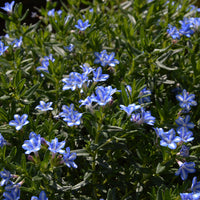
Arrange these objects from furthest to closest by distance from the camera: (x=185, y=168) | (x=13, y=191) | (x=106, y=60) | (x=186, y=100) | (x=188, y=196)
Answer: (x=106, y=60) < (x=186, y=100) < (x=185, y=168) < (x=13, y=191) < (x=188, y=196)

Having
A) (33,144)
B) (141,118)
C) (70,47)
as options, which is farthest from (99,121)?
(70,47)

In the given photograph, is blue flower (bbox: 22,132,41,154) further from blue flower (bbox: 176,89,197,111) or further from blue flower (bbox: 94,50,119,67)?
blue flower (bbox: 176,89,197,111)

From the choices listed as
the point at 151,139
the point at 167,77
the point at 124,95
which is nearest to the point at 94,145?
the point at 124,95

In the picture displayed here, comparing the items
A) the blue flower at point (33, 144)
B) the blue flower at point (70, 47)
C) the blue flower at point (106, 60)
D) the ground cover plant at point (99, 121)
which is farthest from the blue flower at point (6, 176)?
the blue flower at point (70, 47)

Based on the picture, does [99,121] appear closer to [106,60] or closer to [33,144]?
[33,144]

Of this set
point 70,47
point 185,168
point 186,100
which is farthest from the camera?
point 70,47

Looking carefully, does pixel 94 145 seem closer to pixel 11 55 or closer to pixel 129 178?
pixel 129 178

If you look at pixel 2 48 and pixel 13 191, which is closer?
pixel 13 191

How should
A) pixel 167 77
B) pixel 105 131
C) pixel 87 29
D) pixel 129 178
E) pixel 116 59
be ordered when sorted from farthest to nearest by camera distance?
1. pixel 167 77
2. pixel 87 29
3. pixel 116 59
4. pixel 129 178
5. pixel 105 131

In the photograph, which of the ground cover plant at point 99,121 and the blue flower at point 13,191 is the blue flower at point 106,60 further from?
the blue flower at point 13,191
